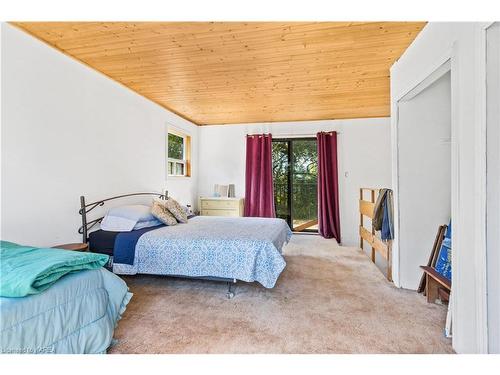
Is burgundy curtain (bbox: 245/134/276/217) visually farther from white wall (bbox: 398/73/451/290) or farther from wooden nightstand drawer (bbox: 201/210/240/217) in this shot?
white wall (bbox: 398/73/451/290)

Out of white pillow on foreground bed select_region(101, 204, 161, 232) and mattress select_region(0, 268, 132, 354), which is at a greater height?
white pillow on foreground bed select_region(101, 204, 161, 232)

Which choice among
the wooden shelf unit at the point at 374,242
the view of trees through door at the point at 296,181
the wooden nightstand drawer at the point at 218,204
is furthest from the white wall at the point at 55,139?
the wooden shelf unit at the point at 374,242

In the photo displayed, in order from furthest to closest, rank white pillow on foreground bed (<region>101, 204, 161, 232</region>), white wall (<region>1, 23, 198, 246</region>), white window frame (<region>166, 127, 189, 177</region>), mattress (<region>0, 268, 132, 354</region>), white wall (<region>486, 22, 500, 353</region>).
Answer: white window frame (<region>166, 127, 189, 177</region>) → white pillow on foreground bed (<region>101, 204, 161, 232</region>) → white wall (<region>1, 23, 198, 246</region>) → white wall (<region>486, 22, 500, 353</region>) → mattress (<region>0, 268, 132, 354</region>)

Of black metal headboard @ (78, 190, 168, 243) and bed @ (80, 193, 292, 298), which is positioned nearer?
bed @ (80, 193, 292, 298)

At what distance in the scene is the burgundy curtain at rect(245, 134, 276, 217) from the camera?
5.27 m

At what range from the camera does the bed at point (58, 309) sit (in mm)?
1132

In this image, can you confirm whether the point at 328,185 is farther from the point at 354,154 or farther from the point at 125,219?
the point at 125,219

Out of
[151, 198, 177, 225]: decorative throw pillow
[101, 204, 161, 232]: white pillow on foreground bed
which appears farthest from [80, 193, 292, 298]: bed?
[151, 198, 177, 225]: decorative throw pillow

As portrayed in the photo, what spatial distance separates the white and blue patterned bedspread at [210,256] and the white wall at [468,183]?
1.28 meters

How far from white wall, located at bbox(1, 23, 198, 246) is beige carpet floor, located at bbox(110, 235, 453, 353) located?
3.76 feet

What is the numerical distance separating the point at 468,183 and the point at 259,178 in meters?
3.99

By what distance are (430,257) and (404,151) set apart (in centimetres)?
113
